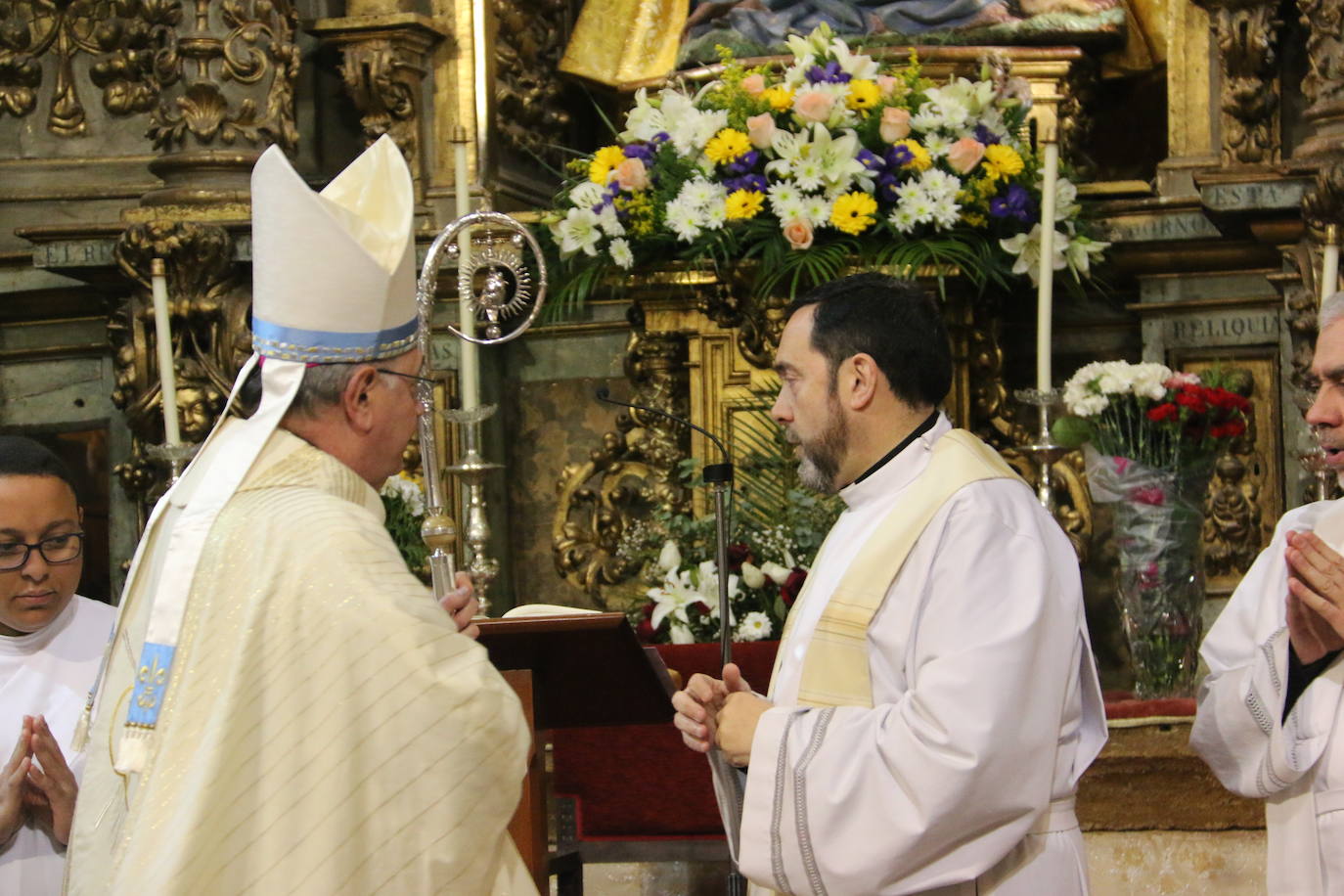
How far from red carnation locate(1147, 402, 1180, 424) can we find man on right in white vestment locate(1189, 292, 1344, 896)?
3.49 ft

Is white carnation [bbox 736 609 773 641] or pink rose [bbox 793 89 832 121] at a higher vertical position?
pink rose [bbox 793 89 832 121]

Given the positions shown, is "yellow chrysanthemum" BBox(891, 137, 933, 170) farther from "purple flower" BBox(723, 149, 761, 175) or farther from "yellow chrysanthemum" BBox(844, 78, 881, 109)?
"purple flower" BBox(723, 149, 761, 175)

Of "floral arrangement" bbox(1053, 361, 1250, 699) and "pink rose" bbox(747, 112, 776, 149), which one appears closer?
"floral arrangement" bbox(1053, 361, 1250, 699)

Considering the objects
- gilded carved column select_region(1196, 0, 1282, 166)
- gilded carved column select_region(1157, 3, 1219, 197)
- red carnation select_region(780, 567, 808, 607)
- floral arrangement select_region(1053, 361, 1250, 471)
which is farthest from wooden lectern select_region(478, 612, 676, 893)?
gilded carved column select_region(1157, 3, 1219, 197)

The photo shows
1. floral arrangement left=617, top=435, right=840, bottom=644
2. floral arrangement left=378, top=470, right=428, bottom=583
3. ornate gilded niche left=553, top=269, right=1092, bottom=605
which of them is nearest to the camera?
floral arrangement left=617, top=435, right=840, bottom=644

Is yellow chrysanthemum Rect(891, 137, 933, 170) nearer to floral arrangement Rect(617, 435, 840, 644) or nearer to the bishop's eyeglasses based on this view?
floral arrangement Rect(617, 435, 840, 644)

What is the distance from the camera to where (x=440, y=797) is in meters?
2.71

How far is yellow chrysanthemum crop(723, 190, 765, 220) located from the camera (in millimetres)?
5176

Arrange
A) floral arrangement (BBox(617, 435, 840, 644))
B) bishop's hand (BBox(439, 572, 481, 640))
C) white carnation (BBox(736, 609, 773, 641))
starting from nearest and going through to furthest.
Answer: bishop's hand (BBox(439, 572, 481, 640))
white carnation (BBox(736, 609, 773, 641))
floral arrangement (BBox(617, 435, 840, 644))

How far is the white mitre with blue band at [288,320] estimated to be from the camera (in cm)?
289

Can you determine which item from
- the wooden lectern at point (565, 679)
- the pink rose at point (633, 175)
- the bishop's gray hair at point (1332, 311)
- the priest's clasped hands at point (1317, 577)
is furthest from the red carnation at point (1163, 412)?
the wooden lectern at point (565, 679)

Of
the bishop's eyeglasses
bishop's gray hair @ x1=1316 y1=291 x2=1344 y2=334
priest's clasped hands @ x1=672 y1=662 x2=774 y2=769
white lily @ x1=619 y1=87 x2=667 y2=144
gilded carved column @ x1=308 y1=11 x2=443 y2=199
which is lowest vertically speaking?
priest's clasped hands @ x1=672 y1=662 x2=774 y2=769

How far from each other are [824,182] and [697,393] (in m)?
0.78

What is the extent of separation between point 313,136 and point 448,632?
12.7 ft
